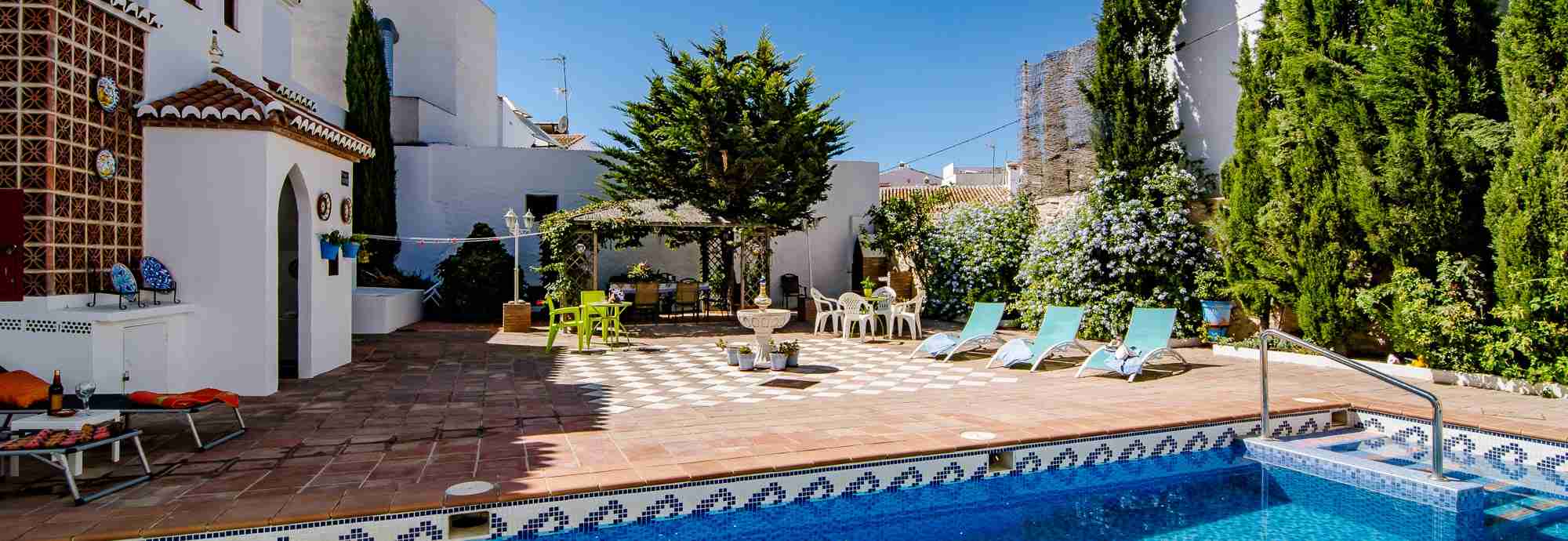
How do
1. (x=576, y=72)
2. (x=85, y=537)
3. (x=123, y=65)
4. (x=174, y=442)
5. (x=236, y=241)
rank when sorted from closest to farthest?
1. (x=85, y=537)
2. (x=174, y=442)
3. (x=123, y=65)
4. (x=236, y=241)
5. (x=576, y=72)

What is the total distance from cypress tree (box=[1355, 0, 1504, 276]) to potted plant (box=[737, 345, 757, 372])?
702 centimetres

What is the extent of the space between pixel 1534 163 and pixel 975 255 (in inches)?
319

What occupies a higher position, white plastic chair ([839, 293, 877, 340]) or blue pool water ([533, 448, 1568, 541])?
white plastic chair ([839, 293, 877, 340])

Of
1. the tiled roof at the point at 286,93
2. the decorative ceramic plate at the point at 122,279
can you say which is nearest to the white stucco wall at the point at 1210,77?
the tiled roof at the point at 286,93

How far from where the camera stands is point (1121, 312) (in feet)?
38.2

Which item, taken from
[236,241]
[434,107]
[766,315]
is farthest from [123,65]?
[434,107]

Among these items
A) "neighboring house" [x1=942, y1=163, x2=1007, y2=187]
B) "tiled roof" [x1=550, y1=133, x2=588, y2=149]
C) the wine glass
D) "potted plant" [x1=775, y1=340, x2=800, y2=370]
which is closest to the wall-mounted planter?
"potted plant" [x1=775, y1=340, x2=800, y2=370]

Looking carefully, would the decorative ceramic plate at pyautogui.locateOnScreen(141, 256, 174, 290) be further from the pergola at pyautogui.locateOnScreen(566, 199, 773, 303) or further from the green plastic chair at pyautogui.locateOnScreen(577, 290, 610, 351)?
the pergola at pyautogui.locateOnScreen(566, 199, 773, 303)

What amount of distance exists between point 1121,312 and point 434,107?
1591 cm

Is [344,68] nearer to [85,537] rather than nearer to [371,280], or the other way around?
[371,280]

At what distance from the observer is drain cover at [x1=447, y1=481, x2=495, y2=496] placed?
439cm

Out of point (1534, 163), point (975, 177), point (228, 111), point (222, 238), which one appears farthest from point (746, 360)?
point (975, 177)

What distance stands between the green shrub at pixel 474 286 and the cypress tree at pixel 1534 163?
15.1m

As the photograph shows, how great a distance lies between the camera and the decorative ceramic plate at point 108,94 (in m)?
6.52
